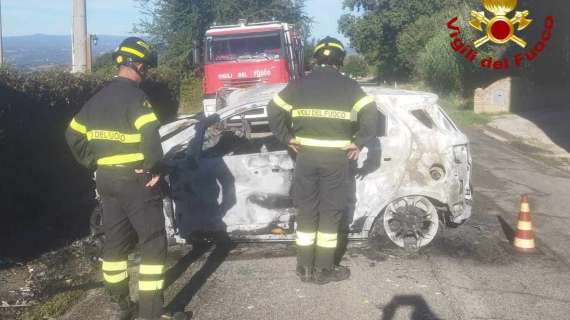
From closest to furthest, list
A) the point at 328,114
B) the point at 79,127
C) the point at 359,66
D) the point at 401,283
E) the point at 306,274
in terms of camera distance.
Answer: the point at 79,127 < the point at 328,114 < the point at 401,283 < the point at 306,274 < the point at 359,66

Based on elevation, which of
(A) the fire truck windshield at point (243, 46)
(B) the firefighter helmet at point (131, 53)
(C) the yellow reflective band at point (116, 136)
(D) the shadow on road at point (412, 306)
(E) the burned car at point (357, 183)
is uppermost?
(A) the fire truck windshield at point (243, 46)

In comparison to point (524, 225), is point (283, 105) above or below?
above

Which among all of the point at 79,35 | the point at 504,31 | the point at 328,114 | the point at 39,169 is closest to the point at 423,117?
the point at 328,114

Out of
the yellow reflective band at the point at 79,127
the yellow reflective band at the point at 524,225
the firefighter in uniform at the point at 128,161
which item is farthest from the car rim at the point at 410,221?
the yellow reflective band at the point at 79,127

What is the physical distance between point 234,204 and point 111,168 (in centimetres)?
182

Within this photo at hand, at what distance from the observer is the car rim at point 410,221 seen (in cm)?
635

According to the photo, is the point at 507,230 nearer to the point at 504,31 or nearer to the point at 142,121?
the point at 142,121

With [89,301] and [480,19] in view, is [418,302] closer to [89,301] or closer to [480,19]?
[89,301]

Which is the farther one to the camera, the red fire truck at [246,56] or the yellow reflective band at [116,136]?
the red fire truck at [246,56]

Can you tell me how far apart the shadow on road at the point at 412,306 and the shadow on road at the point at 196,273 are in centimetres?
163

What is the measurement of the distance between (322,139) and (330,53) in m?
0.76

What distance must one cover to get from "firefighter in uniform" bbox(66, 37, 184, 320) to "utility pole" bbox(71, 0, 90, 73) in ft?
30.4

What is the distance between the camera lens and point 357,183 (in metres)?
6.25

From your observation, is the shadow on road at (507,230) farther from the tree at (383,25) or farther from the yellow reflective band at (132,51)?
the tree at (383,25)
